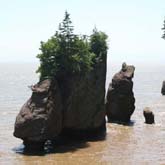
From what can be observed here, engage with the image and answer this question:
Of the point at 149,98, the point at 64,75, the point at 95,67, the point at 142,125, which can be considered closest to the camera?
the point at 64,75

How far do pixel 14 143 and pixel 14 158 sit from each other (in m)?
7.88

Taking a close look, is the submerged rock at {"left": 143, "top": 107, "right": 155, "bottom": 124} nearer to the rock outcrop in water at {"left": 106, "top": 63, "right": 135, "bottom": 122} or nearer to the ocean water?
the ocean water

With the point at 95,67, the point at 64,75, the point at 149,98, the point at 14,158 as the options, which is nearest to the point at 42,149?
the point at 14,158

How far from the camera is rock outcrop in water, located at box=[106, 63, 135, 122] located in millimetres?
71375

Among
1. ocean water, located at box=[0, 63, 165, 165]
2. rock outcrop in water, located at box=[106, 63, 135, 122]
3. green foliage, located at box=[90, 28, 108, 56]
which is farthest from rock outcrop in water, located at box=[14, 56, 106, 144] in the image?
rock outcrop in water, located at box=[106, 63, 135, 122]

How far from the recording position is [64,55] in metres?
56.5

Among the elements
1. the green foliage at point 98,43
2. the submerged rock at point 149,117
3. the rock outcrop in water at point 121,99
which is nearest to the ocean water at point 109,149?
the submerged rock at point 149,117

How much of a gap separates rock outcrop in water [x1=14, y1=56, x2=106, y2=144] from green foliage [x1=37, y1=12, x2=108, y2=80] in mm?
1157

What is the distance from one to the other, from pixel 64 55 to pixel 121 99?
57.6 ft

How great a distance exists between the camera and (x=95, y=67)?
61.7m

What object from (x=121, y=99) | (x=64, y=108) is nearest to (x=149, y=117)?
(x=121, y=99)

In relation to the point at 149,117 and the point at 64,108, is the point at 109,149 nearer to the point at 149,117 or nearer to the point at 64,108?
the point at 64,108

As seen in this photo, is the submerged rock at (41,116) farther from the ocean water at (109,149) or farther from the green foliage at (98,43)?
the green foliage at (98,43)

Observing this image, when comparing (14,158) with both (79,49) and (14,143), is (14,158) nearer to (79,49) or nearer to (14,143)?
(14,143)
